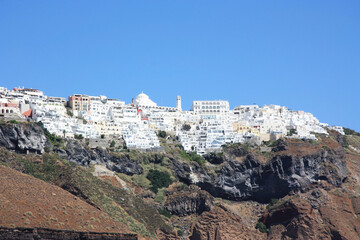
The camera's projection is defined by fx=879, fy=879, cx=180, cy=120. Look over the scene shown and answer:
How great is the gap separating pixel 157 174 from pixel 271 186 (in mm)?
17588

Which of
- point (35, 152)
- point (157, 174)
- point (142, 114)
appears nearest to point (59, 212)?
point (35, 152)

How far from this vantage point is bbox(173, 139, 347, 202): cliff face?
12669 cm

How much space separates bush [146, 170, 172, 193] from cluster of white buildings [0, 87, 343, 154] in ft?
26.9

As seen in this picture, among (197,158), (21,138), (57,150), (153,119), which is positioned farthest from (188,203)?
(153,119)

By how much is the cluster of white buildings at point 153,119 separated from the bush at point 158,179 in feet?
26.9

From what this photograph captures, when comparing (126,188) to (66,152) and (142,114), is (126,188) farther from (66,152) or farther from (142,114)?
(142,114)

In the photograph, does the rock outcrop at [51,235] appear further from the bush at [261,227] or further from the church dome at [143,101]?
the church dome at [143,101]

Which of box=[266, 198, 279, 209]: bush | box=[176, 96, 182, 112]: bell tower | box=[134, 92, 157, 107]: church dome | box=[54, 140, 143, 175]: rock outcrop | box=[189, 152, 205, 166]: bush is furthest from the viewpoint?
box=[176, 96, 182, 112]: bell tower

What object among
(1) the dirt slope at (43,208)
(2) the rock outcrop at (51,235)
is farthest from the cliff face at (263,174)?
(2) the rock outcrop at (51,235)

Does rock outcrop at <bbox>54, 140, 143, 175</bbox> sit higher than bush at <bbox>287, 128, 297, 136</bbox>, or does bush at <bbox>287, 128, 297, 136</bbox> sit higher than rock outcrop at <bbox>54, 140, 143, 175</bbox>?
bush at <bbox>287, 128, 297, 136</bbox>

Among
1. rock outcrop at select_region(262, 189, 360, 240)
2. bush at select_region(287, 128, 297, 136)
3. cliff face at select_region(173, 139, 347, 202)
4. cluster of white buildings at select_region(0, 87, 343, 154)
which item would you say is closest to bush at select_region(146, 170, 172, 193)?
cliff face at select_region(173, 139, 347, 202)

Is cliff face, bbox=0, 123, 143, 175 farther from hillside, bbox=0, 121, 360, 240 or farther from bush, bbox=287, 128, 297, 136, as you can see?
bush, bbox=287, 128, 297, 136

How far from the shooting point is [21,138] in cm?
11131

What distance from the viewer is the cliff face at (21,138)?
11050 centimetres
